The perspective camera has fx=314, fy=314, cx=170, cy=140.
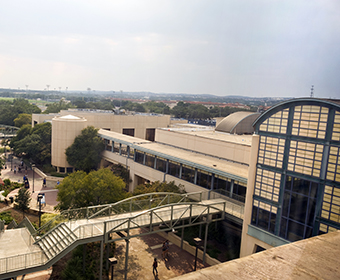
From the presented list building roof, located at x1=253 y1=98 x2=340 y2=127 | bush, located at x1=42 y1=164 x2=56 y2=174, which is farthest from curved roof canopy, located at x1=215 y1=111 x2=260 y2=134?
bush, located at x1=42 y1=164 x2=56 y2=174

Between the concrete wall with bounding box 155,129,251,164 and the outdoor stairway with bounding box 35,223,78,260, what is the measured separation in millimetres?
15034

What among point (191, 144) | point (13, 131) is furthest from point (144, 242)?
point (13, 131)

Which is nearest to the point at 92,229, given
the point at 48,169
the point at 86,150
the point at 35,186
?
the point at 35,186

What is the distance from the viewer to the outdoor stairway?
1563 cm

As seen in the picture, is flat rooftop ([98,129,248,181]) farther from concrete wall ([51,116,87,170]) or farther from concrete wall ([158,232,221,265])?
concrete wall ([51,116,87,170])

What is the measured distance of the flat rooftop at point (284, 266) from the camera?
2.82 m

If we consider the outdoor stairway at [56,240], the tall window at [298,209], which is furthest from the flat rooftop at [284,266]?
the outdoor stairway at [56,240]

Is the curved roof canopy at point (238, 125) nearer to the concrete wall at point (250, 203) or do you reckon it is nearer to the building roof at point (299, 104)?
the concrete wall at point (250, 203)

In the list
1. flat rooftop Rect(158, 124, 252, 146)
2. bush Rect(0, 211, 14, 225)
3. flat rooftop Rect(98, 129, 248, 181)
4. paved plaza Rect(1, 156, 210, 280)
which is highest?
flat rooftop Rect(158, 124, 252, 146)

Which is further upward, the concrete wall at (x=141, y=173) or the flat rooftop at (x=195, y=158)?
the flat rooftop at (x=195, y=158)

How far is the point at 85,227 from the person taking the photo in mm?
16219

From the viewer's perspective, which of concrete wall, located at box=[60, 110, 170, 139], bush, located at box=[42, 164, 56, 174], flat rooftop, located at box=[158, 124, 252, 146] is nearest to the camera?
flat rooftop, located at box=[158, 124, 252, 146]

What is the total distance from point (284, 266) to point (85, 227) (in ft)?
48.0

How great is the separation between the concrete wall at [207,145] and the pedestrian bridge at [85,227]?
5.01 meters
